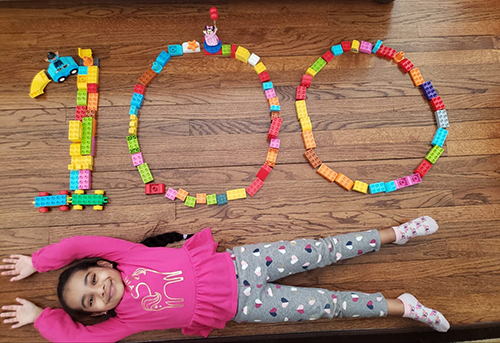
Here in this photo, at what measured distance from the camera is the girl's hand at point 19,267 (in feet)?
5.05

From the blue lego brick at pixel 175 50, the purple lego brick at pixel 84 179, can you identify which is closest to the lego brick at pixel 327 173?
the blue lego brick at pixel 175 50

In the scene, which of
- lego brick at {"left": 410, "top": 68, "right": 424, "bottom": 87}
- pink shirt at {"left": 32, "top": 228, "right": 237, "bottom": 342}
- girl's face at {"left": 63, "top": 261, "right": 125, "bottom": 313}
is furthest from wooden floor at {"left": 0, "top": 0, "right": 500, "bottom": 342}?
girl's face at {"left": 63, "top": 261, "right": 125, "bottom": 313}

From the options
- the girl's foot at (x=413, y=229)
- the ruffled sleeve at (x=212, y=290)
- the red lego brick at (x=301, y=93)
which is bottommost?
the ruffled sleeve at (x=212, y=290)

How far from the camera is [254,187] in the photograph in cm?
167

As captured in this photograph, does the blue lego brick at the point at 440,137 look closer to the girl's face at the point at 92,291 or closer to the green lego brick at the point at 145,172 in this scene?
the green lego brick at the point at 145,172

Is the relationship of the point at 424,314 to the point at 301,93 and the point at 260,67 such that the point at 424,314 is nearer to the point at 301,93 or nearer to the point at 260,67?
the point at 301,93

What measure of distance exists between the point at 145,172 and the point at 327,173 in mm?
Result: 847

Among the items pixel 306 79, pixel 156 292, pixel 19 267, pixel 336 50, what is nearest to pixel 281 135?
pixel 306 79

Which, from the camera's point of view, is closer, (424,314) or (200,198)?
(424,314)

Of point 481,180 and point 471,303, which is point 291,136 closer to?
point 481,180

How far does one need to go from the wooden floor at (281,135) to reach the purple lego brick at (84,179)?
0.05 metres

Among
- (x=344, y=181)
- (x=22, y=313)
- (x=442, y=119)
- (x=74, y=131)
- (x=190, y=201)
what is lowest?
(x=22, y=313)

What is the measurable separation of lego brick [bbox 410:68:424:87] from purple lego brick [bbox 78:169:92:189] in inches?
64.8

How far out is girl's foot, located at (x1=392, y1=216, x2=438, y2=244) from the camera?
1.59 m
